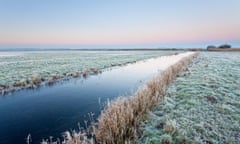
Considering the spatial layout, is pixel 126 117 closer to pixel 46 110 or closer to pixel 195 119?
pixel 195 119

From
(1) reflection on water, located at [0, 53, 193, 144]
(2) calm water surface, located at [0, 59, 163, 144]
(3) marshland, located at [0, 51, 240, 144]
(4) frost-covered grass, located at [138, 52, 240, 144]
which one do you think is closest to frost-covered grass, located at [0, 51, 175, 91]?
(1) reflection on water, located at [0, 53, 193, 144]

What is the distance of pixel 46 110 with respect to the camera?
916 cm

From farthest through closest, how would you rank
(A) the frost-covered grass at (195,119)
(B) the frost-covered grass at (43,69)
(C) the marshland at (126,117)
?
(B) the frost-covered grass at (43,69) → (C) the marshland at (126,117) → (A) the frost-covered grass at (195,119)

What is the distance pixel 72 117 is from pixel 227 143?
5.77 metres

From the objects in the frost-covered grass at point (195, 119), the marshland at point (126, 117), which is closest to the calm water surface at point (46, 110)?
the marshland at point (126, 117)

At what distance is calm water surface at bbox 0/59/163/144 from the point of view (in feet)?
22.0

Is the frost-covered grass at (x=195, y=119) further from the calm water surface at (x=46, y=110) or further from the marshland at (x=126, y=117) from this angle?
the calm water surface at (x=46, y=110)

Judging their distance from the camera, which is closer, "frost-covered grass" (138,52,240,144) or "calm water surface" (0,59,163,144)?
"frost-covered grass" (138,52,240,144)

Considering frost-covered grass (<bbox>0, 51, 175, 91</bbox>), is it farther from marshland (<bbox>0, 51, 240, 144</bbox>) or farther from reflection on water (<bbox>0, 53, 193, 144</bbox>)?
marshland (<bbox>0, 51, 240, 144</bbox>)

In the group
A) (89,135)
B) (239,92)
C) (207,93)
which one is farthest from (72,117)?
(239,92)

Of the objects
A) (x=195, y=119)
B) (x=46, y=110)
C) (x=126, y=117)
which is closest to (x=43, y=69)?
(x=46, y=110)

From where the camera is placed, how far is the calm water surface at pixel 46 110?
6711 mm

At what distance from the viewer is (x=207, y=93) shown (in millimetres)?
10070

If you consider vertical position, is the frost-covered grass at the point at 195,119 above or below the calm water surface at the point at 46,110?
above
